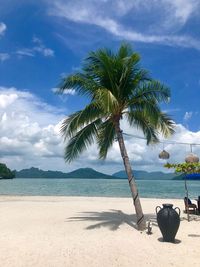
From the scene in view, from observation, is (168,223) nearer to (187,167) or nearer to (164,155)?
(187,167)

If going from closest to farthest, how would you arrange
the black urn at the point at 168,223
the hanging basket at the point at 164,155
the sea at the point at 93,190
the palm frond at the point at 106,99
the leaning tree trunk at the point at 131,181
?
1. the black urn at the point at 168,223
2. the palm frond at the point at 106,99
3. the leaning tree trunk at the point at 131,181
4. the hanging basket at the point at 164,155
5. the sea at the point at 93,190

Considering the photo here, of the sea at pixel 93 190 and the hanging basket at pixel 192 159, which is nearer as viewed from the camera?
the hanging basket at pixel 192 159

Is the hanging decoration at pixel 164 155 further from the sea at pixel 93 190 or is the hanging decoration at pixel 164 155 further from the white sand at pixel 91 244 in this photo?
the sea at pixel 93 190

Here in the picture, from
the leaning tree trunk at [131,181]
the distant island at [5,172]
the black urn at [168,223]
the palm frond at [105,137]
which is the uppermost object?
the distant island at [5,172]

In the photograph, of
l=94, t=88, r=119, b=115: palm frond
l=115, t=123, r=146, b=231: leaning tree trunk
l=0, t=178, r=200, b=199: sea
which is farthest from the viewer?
l=0, t=178, r=200, b=199: sea

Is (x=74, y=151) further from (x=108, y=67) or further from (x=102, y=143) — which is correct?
(x=108, y=67)

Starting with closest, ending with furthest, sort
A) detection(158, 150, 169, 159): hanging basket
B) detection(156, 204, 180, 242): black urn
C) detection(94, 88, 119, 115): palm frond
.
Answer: detection(156, 204, 180, 242): black urn
detection(94, 88, 119, 115): palm frond
detection(158, 150, 169, 159): hanging basket

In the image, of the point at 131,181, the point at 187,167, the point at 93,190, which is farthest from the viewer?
the point at 93,190

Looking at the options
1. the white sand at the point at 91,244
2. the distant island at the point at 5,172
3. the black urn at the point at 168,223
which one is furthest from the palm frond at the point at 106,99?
the distant island at the point at 5,172

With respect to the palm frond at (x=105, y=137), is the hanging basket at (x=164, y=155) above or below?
below

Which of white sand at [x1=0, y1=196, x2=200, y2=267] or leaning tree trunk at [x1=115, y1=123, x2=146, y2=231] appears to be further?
leaning tree trunk at [x1=115, y1=123, x2=146, y2=231]

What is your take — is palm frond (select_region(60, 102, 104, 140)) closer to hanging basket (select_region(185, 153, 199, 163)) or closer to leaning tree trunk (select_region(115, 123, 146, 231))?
leaning tree trunk (select_region(115, 123, 146, 231))

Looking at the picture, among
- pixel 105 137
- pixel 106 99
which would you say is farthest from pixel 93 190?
pixel 106 99

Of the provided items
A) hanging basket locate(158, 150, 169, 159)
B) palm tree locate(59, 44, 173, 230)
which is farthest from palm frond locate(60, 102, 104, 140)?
hanging basket locate(158, 150, 169, 159)
